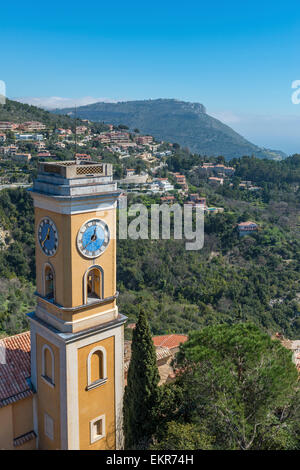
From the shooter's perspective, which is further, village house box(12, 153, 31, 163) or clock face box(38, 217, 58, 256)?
village house box(12, 153, 31, 163)

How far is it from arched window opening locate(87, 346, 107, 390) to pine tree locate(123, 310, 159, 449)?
1.10 metres

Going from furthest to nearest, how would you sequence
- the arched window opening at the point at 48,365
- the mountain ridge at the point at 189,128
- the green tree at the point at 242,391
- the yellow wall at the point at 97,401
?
the mountain ridge at the point at 189,128 < the arched window opening at the point at 48,365 < the yellow wall at the point at 97,401 < the green tree at the point at 242,391

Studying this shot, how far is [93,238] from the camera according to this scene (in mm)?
11172

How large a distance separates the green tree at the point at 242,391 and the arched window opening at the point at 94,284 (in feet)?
10.6

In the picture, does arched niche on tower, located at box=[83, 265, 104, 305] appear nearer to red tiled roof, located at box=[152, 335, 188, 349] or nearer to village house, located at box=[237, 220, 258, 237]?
red tiled roof, located at box=[152, 335, 188, 349]

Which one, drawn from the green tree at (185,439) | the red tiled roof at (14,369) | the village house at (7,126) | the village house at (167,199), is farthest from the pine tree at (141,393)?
the village house at (7,126)

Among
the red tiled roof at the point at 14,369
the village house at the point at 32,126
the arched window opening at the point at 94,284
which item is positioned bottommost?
the red tiled roof at the point at 14,369

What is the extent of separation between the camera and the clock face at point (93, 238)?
10.9 metres

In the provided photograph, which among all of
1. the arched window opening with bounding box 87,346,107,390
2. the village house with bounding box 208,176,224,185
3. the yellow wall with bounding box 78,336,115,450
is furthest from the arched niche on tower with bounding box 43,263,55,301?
the village house with bounding box 208,176,224,185

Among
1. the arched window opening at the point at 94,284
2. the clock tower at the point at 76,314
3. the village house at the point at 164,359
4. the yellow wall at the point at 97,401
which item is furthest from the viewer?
the village house at the point at 164,359

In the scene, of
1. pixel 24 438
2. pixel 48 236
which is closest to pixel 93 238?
pixel 48 236

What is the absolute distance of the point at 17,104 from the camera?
9944 centimetres

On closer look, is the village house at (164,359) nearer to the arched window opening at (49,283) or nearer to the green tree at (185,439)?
the green tree at (185,439)

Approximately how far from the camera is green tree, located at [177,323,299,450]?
1063 cm
